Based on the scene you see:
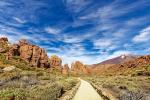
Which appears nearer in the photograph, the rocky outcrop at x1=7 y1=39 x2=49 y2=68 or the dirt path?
the dirt path

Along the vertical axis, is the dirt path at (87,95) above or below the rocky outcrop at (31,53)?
below

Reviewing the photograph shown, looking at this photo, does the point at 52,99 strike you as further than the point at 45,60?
No

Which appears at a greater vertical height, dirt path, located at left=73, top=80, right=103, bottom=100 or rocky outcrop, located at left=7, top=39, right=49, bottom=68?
rocky outcrop, located at left=7, top=39, right=49, bottom=68

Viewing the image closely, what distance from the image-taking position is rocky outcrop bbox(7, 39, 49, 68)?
175m

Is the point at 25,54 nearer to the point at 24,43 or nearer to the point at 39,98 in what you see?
the point at 24,43

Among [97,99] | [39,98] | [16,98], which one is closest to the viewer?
[16,98]

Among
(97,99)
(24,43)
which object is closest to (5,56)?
(24,43)

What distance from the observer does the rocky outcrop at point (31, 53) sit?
575 ft

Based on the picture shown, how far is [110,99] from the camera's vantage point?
17.5m

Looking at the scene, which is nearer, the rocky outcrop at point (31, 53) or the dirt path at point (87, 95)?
the dirt path at point (87, 95)

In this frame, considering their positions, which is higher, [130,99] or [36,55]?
[36,55]

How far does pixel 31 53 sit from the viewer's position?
607ft

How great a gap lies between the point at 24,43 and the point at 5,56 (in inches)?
2242

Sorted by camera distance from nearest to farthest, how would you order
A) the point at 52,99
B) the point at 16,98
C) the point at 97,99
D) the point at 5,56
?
1. the point at 16,98
2. the point at 52,99
3. the point at 97,99
4. the point at 5,56
